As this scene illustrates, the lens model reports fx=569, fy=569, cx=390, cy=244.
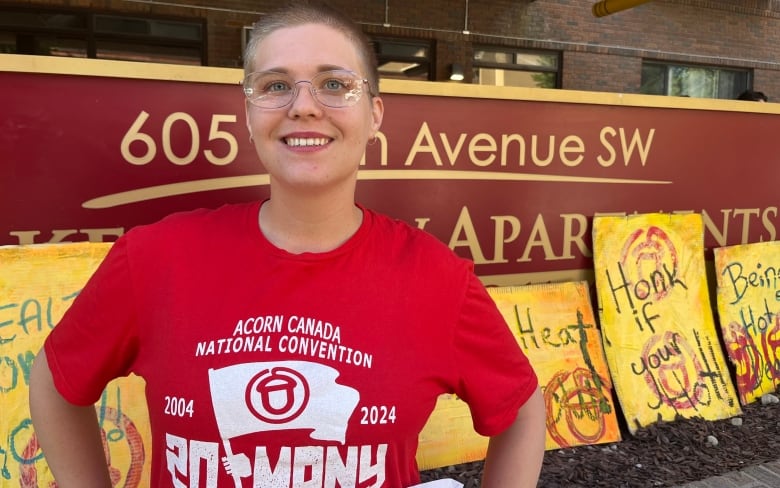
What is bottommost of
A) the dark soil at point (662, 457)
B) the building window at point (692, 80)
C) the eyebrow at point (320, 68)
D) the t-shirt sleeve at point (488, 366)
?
the dark soil at point (662, 457)

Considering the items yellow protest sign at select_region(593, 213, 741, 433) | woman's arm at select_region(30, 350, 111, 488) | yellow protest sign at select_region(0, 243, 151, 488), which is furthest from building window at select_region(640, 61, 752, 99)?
woman's arm at select_region(30, 350, 111, 488)

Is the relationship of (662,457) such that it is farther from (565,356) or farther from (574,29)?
(574,29)

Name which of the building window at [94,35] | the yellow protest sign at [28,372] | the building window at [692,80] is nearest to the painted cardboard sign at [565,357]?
the yellow protest sign at [28,372]

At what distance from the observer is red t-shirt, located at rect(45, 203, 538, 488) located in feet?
3.27

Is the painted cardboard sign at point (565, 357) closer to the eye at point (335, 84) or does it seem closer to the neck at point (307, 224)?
the neck at point (307, 224)

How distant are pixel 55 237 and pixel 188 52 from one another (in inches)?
234

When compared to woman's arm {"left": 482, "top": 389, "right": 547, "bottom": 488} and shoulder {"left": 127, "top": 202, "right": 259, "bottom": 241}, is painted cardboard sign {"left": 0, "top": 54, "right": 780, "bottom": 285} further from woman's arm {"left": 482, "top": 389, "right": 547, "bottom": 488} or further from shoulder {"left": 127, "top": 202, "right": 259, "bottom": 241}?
woman's arm {"left": 482, "top": 389, "right": 547, "bottom": 488}

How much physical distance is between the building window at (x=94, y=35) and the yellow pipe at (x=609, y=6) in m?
5.81

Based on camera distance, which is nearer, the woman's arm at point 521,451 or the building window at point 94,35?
the woman's arm at point 521,451

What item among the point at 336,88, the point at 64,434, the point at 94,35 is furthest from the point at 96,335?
the point at 94,35

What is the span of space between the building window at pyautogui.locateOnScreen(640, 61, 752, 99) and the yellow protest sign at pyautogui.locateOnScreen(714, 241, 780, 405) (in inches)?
296

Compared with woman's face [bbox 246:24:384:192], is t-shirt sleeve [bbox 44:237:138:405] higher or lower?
lower

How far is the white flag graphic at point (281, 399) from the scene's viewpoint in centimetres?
99

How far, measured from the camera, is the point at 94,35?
22.5 ft
